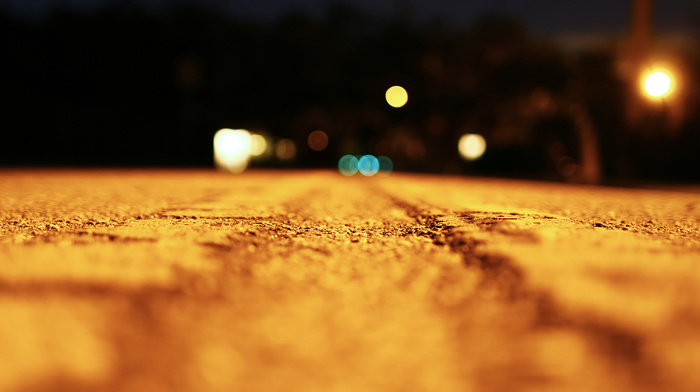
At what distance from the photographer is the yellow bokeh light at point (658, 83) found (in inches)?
427

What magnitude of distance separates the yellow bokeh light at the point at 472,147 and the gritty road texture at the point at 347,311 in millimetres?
23789

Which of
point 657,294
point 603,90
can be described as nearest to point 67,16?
point 603,90

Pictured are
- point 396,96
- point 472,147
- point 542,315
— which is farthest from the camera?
point 472,147

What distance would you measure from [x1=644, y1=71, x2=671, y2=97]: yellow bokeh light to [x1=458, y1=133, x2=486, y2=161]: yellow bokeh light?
1532cm

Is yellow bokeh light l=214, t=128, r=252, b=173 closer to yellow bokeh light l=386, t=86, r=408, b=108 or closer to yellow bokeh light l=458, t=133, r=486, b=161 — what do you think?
yellow bokeh light l=386, t=86, r=408, b=108

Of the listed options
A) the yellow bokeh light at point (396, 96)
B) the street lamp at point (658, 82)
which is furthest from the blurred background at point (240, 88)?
the street lamp at point (658, 82)

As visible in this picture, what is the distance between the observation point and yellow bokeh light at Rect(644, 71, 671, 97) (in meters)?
10.9

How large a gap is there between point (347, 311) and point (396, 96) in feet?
79.9

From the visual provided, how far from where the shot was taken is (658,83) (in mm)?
10906

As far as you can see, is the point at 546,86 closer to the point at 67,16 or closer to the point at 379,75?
the point at 379,75

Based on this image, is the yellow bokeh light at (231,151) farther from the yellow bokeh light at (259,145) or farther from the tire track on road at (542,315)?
the tire track on road at (542,315)

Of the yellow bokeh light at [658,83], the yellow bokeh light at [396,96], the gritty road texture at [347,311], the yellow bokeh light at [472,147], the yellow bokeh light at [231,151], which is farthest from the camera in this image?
the yellow bokeh light at [472,147]

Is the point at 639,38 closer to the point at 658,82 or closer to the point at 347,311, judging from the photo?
the point at 658,82

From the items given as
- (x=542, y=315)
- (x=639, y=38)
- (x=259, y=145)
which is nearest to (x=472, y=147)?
(x=259, y=145)
